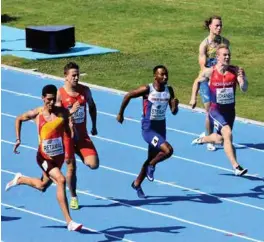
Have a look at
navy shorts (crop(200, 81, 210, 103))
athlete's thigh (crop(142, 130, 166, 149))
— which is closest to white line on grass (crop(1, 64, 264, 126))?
navy shorts (crop(200, 81, 210, 103))

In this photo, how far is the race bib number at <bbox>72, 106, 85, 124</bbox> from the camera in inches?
591

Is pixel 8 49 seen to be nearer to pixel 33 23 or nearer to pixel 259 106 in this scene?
pixel 33 23

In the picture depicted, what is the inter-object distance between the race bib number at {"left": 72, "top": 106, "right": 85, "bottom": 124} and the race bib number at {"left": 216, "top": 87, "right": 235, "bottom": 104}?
238 cm

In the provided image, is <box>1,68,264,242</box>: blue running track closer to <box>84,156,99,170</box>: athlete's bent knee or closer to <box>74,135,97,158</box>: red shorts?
<box>84,156,99,170</box>: athlete's bent knee

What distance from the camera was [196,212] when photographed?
1531 cm

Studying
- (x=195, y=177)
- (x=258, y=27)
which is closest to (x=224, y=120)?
(x=195, y=177)

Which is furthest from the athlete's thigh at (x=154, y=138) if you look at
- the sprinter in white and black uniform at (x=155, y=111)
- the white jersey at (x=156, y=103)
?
the white jersey at (x=156, y=103)

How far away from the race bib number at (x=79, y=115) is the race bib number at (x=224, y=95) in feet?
7.81

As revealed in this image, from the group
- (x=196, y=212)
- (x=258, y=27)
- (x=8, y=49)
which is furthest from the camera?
(x=258, y=27)

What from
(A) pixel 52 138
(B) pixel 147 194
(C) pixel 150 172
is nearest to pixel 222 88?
(C) pixel 150 172

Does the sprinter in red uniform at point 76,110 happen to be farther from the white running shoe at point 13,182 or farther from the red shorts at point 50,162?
the white running shoe at point 13,182

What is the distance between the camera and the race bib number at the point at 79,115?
15023mm

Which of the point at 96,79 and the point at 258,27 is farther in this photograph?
the point at 258,27

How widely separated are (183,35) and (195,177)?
10.6m
